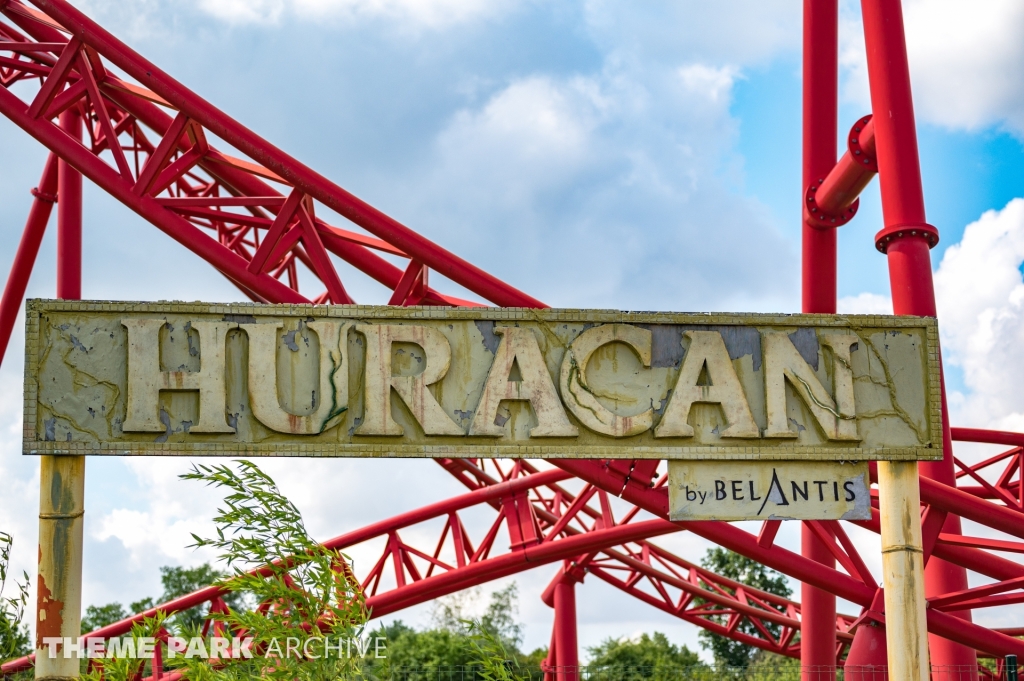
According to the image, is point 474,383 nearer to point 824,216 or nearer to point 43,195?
point 824,216

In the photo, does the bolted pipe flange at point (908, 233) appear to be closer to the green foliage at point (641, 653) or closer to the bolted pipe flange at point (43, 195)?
the bolted pipe flange at point (43, 195)

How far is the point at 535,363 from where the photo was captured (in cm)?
739

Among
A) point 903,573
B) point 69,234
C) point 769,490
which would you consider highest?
point 69,234

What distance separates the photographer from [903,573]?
7336 mm

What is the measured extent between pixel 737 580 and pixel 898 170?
36017 mm

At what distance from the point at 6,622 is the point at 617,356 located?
14.4 ft

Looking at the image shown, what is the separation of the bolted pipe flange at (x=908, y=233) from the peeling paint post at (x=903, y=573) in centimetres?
412

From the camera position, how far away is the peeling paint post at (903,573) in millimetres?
7223

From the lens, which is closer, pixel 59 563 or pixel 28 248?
pixel 59 563

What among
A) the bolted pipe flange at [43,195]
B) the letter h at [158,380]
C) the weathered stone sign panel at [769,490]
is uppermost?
the bolted pipe flange at [43,195]

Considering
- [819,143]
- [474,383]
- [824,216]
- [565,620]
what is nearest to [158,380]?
[474,383]

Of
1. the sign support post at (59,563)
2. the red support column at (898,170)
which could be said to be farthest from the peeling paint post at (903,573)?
the sign support post at (59,563)

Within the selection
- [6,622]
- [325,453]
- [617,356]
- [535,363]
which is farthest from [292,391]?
[6,622]

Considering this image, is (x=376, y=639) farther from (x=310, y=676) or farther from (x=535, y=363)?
(x=535, y=363)
